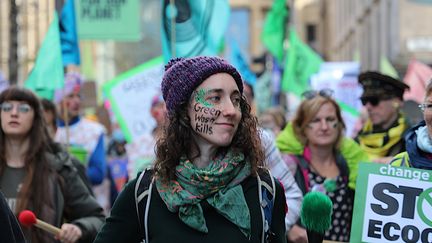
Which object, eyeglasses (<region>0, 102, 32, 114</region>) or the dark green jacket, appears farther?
eyeglasses (<region>0, 102, 32, 114</region>)

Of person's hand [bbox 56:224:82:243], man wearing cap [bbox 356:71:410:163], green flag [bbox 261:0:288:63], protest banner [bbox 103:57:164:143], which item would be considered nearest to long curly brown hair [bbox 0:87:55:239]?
person's hand [bbox 56:224:82:243]

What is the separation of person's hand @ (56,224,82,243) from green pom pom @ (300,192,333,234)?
70.9 inches

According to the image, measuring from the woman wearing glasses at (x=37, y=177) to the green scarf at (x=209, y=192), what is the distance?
1.89m

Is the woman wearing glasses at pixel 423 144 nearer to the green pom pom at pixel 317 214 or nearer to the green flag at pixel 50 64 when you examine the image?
the green pom pom at pixel 317 214

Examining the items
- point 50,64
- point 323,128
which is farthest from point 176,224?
point 50,64

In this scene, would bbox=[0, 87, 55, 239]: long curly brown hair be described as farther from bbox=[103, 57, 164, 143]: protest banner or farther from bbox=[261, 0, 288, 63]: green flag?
bbox=[261, 0, 288, 63]: green flag

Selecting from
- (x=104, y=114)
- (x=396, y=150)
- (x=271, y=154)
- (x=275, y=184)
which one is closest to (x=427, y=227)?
(x=275, y=184)

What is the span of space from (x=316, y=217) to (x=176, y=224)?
25.8 inches

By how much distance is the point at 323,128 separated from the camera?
237 inches

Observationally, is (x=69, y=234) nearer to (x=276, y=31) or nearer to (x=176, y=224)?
(x=176, y=224)

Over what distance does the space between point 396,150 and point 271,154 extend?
5.47ft

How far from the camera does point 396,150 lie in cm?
650

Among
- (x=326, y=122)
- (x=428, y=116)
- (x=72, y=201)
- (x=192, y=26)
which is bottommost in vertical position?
(x=72, y=201)

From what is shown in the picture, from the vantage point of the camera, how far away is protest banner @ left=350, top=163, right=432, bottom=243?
3852 millimetres
